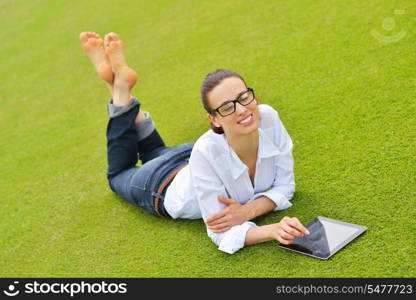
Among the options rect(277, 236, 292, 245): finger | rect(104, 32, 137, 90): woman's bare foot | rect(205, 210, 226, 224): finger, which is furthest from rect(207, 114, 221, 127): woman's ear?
rect(104, 32, 137, 90): woman's bare foot

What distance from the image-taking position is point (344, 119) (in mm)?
4012

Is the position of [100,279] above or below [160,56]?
below

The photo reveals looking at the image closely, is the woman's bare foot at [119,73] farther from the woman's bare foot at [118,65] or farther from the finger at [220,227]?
the finger at [220,227]

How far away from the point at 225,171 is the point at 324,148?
0.98 meters

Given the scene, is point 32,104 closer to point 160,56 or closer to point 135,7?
point 160,56

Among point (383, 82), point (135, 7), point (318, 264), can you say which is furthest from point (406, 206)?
point (135, 7)

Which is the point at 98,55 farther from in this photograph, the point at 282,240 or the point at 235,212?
the point at 282,240

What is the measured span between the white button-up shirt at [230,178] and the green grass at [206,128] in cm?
11

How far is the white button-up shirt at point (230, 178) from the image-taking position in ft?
9.89

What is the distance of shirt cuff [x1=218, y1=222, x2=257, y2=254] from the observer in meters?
2.96

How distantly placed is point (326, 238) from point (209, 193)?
25.3 inches

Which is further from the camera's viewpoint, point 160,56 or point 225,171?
point 160,56

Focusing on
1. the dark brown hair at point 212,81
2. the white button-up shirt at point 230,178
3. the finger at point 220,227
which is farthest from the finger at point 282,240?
the dark brown hair at point 212,81

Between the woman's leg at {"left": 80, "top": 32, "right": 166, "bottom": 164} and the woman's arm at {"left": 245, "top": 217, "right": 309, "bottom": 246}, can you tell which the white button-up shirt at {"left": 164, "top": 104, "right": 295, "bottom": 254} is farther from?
the woman's leg at {"left": 80, "top": 32, "right": 166, "bottom": 164}
